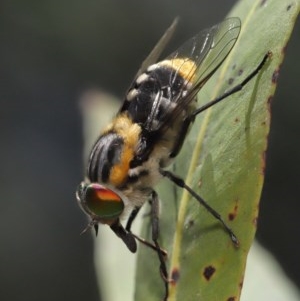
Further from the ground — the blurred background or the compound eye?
the compound eye

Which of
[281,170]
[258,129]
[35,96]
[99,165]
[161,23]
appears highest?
[258,129]

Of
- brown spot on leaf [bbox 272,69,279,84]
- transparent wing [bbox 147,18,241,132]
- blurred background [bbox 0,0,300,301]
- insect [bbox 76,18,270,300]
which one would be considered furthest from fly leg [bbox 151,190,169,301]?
blurred background [bbox 0,0,300,301]

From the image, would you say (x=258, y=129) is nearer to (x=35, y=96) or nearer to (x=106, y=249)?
(x=106, y=249)

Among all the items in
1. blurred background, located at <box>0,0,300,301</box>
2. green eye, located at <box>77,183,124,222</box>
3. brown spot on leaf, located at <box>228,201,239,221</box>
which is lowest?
blurred background, located at <box>0,0,300,301</box>

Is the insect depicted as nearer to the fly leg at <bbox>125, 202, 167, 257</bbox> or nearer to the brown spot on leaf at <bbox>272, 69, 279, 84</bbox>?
the fly leg at <bbox>125, 202, 167, 257</bbox>

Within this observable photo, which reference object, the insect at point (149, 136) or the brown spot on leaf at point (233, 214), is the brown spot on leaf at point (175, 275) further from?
the brown spot on leaf at point (233, 214)

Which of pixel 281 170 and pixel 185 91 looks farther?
pixel 281 170

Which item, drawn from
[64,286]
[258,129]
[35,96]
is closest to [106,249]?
[258,129]
